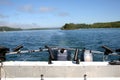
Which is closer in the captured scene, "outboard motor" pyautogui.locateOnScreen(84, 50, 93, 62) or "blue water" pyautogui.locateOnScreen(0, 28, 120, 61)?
"outboard motor" pyautogui.locateOnScreen(84, 50, 93, 62)

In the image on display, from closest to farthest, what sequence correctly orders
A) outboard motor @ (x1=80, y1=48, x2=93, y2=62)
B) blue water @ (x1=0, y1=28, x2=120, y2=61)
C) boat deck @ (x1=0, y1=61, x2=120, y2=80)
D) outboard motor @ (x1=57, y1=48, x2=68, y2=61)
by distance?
boat deck @ (x1=0, y1=61, x2=120, y2=80) < outboard motor @ (x1=80, y1=48, x2=93, y2=62) < outboard motor @ (x1=57, y1=48, x2=68, y2=61) < blue water @ (x1=0, y1=28, x2=120, y2=61)

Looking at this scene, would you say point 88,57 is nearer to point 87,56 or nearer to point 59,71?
point 87,56

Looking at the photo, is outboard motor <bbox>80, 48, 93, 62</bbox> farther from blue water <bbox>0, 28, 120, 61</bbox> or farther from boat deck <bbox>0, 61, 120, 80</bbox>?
blue water <bbox>0, 28, 120, 61</bbox>

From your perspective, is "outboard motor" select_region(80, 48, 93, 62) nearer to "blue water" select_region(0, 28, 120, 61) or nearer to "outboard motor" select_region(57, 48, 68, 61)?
"outboard motor" select_region(57, 48, 68, 61)

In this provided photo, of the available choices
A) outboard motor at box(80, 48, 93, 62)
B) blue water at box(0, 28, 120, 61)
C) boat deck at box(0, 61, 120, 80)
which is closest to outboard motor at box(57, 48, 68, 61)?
outboard motor at box(80, 48, 93, 62)

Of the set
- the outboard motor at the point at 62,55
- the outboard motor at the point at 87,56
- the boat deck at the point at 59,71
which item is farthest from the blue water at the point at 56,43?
the boat deck at the point at 59,71

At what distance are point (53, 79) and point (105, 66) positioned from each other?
140 centimetres

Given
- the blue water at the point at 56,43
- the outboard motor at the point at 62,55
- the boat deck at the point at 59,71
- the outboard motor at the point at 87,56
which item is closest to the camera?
the boat deck at the point at 59,71

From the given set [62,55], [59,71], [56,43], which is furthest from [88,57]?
[56,43]

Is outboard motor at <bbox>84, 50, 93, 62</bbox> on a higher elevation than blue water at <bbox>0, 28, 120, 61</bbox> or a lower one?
higher

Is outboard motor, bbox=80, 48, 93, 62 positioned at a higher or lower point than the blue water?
higher

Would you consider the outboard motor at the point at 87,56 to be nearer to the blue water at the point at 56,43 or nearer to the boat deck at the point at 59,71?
the boat deck at the point at 59,71

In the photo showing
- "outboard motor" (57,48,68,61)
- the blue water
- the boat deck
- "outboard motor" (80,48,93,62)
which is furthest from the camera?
the blue water

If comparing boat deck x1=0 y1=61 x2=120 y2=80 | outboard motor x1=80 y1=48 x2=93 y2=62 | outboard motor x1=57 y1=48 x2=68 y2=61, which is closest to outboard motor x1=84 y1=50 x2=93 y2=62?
outboard motor x1=80 y1=48 x2=93 y2=62
